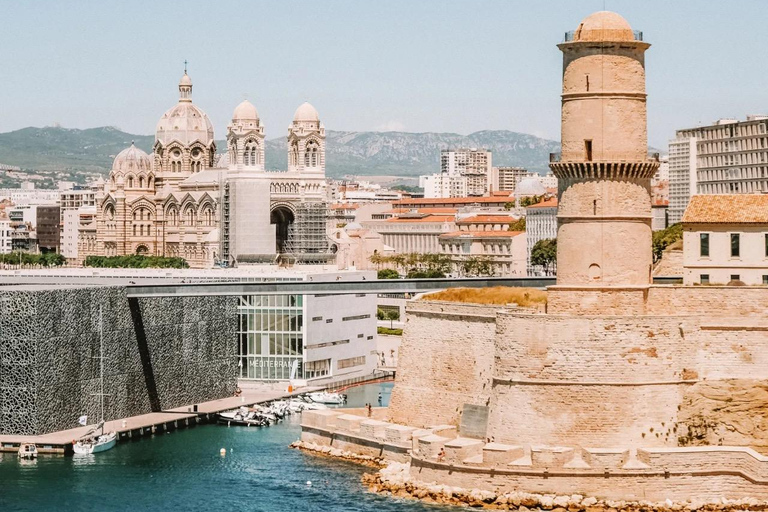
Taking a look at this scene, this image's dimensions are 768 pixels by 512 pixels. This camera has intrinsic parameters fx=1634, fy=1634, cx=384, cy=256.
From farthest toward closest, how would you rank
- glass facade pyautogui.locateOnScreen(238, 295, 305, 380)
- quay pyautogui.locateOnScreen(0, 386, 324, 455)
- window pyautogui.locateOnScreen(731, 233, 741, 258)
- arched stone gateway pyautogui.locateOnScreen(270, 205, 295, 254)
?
1. arched stone gateway pyautogui.locateOnScreen(270, 205, 295, 254)
2. glass facade pyautogui.locateOnScreen(238, 295, 305, 380)
3. quay pyautogui.locateOnScreen(0, 386, 324, 455)
4. window pyautogui.locateOnScreen(731, 233, 741, 258)

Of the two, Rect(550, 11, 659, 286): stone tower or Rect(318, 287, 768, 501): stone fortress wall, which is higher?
Rect(550, 11, 659, 286): stone tower

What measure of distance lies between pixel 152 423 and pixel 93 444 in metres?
5.69

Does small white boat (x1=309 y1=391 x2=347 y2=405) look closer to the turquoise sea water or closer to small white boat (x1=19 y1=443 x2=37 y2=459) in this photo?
the turquoise sea water

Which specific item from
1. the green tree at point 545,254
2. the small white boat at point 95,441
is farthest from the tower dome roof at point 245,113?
the small white boat at point 95,441

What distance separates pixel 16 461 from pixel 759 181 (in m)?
75.2

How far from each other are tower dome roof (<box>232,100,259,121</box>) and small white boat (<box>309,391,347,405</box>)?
55.8m

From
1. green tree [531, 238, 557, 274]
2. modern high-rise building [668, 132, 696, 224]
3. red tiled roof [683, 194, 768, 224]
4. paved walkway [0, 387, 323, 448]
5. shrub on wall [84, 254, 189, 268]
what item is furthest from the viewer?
green tree [531, 238, 557, 274]

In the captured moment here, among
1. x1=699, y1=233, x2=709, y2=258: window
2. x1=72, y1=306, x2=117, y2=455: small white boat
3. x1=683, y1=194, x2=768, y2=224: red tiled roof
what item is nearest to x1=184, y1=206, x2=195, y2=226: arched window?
x1=72, y1=306, x2=117, y2=455: small white boat

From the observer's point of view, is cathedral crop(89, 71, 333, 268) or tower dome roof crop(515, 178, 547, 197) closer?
cathedral crop(89, 71, 333, 268)

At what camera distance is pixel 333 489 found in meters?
50.6

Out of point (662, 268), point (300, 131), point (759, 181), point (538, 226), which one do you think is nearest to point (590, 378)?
point (662, 268)

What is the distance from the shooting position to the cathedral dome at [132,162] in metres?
152

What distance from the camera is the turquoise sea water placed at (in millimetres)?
49250

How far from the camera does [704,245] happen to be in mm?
58438
